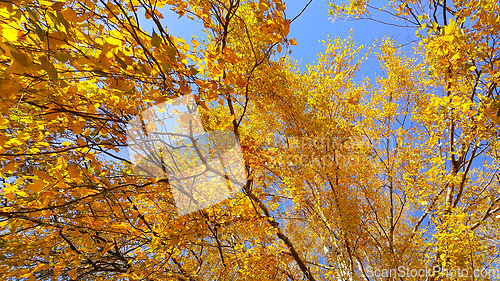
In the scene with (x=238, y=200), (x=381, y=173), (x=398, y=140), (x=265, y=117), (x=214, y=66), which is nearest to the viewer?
(x=214, y=66)

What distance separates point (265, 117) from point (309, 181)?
2434 millimetres

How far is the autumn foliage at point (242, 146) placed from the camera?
4.65 feet

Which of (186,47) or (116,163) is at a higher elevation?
(186,47)

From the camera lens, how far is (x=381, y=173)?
595 cm

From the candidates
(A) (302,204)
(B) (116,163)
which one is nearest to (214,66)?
(B) (116,163)

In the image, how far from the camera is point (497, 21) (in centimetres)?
230

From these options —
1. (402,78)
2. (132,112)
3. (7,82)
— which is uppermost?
(402,78)

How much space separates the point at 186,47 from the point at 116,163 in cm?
297

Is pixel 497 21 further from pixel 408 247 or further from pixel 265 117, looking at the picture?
pixel 265 117

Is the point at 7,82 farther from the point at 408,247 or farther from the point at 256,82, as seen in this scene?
the point at 408,247

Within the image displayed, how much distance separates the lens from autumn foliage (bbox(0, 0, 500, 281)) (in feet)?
4.65

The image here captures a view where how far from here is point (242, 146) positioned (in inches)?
121

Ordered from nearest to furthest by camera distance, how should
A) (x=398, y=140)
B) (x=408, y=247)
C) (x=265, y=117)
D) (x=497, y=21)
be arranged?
(x=497, y=21) → (x=408, y=247) → (x=398, y=140) → (x=265, y=117)

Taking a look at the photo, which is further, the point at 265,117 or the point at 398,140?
the point at 265,117
